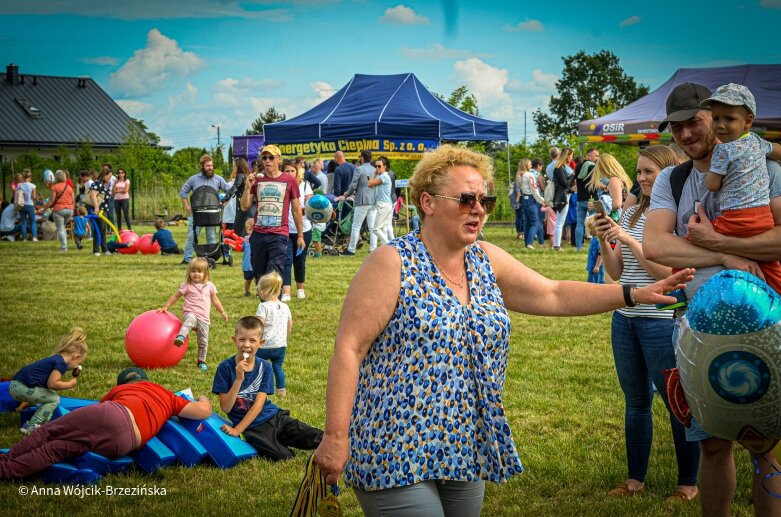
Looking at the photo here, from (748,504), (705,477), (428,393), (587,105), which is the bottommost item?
(748,504)

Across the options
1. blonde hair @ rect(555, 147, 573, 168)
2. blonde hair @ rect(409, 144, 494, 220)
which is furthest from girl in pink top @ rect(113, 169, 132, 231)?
blonde hair @ rect(409, 144, 494, 220)

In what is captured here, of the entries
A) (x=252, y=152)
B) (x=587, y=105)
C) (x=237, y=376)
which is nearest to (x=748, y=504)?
(x=237, y=376)

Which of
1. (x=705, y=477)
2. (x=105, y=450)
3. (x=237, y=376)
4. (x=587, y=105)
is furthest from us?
(x=587, y=105)

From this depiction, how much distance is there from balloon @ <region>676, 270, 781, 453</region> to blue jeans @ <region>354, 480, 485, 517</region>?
0.93 meters

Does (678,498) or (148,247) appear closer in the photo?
(678,498)

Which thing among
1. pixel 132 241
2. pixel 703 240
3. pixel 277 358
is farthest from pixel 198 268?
pixel 132 241

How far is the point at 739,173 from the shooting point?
377 cm

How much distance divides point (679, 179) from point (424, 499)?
207 cm

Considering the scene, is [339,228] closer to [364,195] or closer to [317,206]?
[364,195]

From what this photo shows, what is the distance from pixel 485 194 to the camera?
3.47m

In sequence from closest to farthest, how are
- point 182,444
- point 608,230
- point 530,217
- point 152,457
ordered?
point 608,230
point 152,457
point 182,444
point 530,217

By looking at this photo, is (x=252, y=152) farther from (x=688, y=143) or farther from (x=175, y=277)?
(x=688, y=143)

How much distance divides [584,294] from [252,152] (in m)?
30.8

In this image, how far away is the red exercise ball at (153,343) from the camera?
848 centimetres
